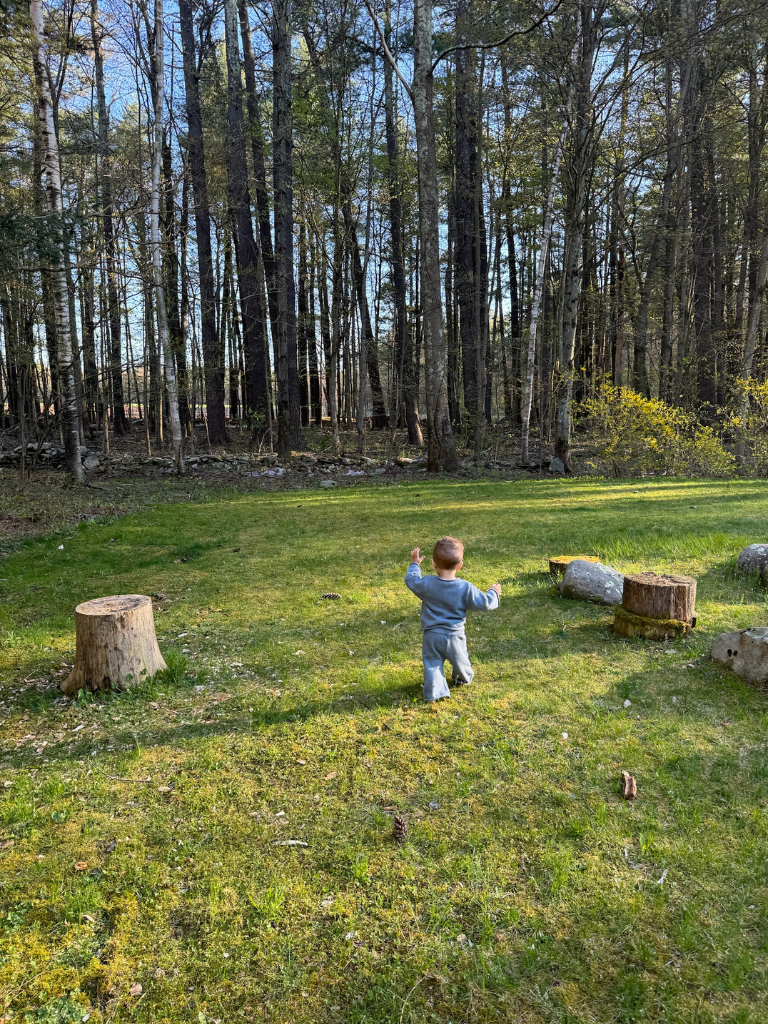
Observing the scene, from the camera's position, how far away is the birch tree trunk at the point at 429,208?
13141 millimetres

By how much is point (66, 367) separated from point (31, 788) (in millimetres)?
11235

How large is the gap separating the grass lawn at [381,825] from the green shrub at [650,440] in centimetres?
950

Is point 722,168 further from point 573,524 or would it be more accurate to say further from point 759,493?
point 573,524

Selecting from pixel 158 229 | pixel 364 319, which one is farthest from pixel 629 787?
pixel 364 319

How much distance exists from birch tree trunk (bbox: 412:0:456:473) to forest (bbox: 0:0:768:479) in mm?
63

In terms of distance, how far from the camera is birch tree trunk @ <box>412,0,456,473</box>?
13141 millimetres

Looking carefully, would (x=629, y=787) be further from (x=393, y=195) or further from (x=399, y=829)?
(x=393, y=195)

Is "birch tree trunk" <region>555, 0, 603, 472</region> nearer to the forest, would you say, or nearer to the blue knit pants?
the forest

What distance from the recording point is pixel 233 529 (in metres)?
9.34

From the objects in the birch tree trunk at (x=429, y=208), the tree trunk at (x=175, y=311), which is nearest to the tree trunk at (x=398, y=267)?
the birch tree trunk at (x=429, y=208)

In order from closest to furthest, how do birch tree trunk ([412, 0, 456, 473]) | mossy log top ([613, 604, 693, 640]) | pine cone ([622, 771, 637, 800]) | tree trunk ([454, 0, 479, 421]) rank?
pine cone ([622, 771, 637, 800]), mossy log top ([613, 604, 693, 640]), birch tree trunk ([412, 0, 456, 473]), tree trunk ([454, 0, 479, 421])

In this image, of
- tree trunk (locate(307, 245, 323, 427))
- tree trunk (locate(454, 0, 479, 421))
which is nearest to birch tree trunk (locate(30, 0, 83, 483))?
tree trunk (locate(454, 0, 479, 421))

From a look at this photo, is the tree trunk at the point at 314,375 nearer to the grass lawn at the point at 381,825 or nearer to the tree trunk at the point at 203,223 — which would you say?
the tree trunk at the point at 203,223

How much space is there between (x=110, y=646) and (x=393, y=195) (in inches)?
749
